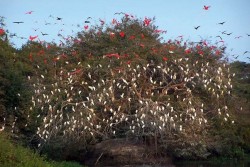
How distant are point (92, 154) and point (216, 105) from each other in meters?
4.78

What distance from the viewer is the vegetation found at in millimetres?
16312

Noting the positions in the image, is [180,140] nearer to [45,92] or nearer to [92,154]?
[92,154]

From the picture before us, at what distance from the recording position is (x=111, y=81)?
17141 mm

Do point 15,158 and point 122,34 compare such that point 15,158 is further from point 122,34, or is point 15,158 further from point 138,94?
point 122,34

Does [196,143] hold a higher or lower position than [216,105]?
lower

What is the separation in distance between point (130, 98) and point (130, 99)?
5cm

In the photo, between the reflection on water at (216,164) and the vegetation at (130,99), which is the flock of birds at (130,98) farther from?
the reflection on water at (216,164)

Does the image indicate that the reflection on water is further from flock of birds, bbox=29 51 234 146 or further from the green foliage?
the green foliage

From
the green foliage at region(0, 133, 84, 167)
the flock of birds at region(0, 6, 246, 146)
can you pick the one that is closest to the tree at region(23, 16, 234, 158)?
the flock of birds at region(0, 6, 246, 146)

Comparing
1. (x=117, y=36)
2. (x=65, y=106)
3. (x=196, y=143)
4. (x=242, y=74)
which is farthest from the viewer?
(x=242, y=74)

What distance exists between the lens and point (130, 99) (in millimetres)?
16938

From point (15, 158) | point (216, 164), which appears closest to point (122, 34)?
point (216, 164)

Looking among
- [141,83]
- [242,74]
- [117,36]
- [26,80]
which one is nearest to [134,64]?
[141,83]

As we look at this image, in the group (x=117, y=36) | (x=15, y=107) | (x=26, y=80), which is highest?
(x=117, y=36)
